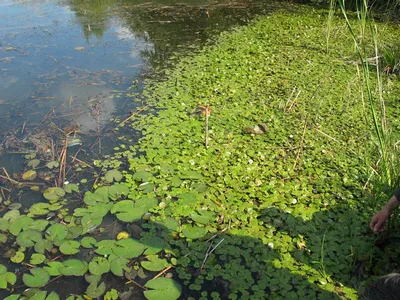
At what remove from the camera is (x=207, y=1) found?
8984 millimetres

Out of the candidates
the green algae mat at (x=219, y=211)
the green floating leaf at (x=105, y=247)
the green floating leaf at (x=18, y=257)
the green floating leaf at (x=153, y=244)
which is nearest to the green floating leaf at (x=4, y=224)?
the green algae mat at (x=219, y=211)

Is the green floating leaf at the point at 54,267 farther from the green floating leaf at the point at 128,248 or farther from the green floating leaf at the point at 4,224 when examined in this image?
the green floating leaf at the point at 4,224

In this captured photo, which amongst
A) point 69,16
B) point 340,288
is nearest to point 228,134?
point 340,288

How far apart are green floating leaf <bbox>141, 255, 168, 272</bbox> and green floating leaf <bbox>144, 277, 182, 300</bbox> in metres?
0.09

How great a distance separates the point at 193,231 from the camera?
260 centimetres

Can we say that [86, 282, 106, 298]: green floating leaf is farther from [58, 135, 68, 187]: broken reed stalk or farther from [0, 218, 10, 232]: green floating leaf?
[58, 135, 68, 187]: broken reed stalk

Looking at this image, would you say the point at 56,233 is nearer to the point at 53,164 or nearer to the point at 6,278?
the point at 6,278

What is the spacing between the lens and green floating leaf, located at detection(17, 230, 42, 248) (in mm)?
2480

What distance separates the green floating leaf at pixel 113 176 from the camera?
3.08m

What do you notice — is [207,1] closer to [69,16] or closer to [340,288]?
[69,16]

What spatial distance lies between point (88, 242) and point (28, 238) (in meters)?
0.41

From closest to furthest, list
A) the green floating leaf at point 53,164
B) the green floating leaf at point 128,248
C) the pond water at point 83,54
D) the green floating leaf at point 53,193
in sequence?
the green floating leaf at point 128,248, the green floating leaf at point 53,193, the green floating leaf at point 53,164, the pond water at point 83,54

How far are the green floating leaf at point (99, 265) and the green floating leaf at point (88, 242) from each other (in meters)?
0.13

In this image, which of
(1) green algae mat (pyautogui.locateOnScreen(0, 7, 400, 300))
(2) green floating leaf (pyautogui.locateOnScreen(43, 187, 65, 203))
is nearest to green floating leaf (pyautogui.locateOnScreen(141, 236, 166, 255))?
(1) green algae mat (pyautogui.locateOnScreen(0, 7, 400, 300))
